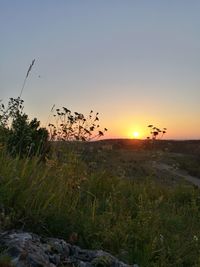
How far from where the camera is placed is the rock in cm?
413

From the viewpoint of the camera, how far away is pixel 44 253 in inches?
174

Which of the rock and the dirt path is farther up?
the dirt path

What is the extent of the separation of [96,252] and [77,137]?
339cm

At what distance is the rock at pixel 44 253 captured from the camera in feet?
13.6

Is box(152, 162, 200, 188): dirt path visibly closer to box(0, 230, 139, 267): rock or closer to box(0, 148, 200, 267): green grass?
box(0, 148, 200, 267): green grass

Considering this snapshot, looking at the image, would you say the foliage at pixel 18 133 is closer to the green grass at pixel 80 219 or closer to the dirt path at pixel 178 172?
the green grass at pixel 80 219

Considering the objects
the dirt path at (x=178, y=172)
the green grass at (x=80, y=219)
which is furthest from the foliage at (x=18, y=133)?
the dirt path at (x=178, y=172)

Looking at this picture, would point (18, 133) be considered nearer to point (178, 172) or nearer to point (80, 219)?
point (80, 219)

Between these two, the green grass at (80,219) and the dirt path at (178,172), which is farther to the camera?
the dirt path at (178,172)

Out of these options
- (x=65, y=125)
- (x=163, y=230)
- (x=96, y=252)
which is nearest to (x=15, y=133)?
(x=65, y=125)

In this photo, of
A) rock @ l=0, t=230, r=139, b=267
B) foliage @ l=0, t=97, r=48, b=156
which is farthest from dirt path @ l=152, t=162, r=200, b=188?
rock @ l=0, t=230, r=139, b=267

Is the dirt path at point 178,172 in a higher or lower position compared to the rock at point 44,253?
higher

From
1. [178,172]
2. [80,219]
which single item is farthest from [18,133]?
[178,172]

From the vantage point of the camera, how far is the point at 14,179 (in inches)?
220
